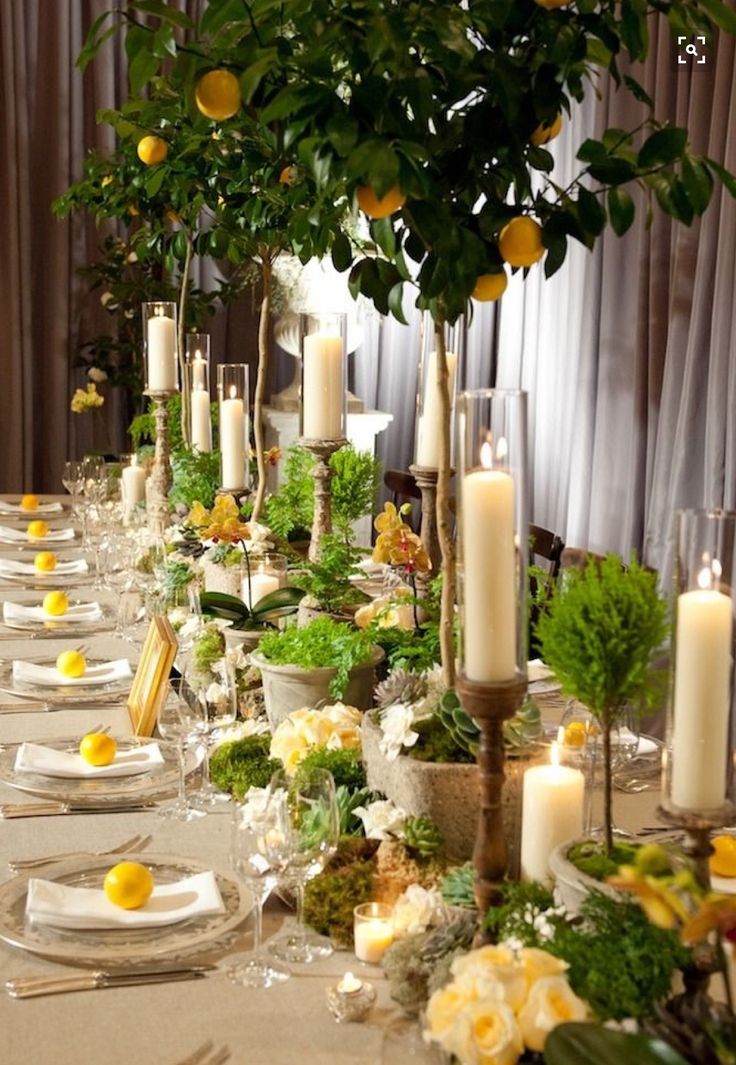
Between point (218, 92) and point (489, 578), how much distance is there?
0.55 metres

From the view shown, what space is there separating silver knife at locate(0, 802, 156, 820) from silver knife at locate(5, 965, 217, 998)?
43cm

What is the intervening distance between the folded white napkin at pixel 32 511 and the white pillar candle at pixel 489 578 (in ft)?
11.1

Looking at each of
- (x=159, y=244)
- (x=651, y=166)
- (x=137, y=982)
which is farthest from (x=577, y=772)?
(x=159, y=244)

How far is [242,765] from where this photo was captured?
1.74m

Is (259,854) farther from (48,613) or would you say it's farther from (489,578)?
(48,613)

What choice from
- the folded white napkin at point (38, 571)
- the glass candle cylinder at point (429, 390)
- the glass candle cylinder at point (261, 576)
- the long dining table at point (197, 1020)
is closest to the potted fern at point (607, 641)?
the long dining table at point (197, 1020)

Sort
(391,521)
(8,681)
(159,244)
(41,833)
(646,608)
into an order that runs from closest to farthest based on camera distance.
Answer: (646,608) → (41,833) → (391,521) → (8,681) → (159,244)

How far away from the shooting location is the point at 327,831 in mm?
1274

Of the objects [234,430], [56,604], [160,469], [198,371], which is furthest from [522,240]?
[160,469]

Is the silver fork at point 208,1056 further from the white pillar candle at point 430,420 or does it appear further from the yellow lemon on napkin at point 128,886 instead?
the white pillar candle at point 430,420

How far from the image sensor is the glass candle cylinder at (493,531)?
1.11m

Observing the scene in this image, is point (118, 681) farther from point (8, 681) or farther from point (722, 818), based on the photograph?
point (722, 818)

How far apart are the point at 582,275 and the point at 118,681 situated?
287 cm

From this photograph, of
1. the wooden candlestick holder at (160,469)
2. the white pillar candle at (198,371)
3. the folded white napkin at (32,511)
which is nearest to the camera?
the white pillar candle at (198,371)
